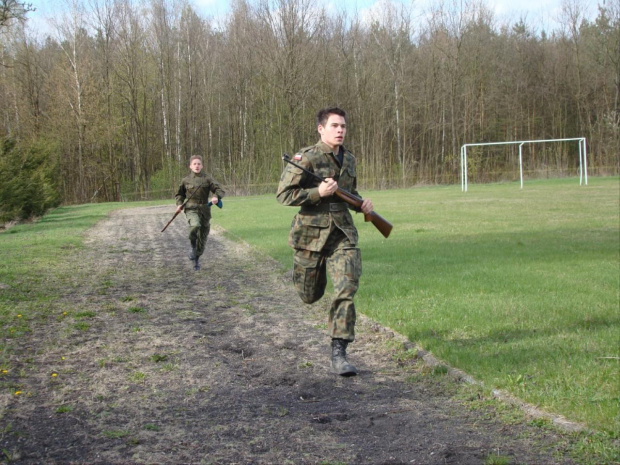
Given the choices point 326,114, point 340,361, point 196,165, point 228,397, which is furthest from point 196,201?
point 228,397

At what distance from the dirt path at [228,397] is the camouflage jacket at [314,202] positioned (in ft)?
3.99

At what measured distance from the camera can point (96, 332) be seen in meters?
7.55

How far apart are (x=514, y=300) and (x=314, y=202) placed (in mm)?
3978

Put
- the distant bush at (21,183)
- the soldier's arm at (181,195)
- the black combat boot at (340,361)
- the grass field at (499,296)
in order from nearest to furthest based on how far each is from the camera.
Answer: the grass field at (499,296) < the black combat boot at (340,361) < the soldier's arm at (181,195) < the distant bush at (21,183)

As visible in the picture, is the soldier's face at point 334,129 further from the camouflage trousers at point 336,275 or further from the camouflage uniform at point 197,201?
the camouflage uniform at point 197,201

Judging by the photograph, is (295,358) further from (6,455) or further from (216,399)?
(6,455)

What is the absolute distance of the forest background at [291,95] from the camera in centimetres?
5269

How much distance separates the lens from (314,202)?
5988 millimetres

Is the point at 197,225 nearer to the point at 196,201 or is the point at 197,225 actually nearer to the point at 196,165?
the point at 196,201

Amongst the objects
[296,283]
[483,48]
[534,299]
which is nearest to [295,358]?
[296,283]

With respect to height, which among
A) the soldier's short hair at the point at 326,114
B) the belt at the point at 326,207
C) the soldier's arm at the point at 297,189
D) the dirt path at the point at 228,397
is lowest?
the dirt path at the point at 228,397

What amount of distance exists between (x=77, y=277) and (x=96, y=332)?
471 centimetres

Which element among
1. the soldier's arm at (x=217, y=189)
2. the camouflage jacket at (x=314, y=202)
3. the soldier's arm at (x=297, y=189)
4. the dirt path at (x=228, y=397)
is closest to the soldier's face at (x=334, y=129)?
the camouflage jacket at (x=314, y=202)

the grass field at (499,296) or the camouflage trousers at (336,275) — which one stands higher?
the camouflage trousers at (336,275)
